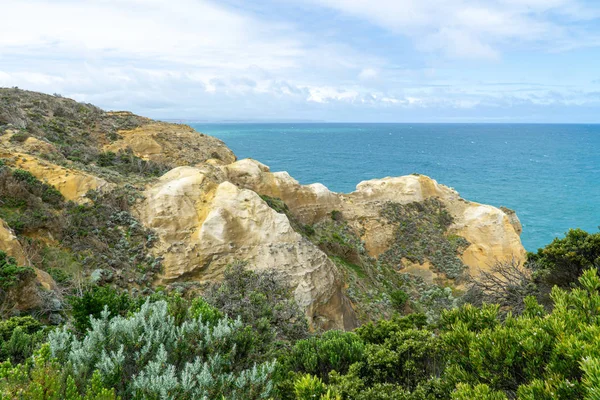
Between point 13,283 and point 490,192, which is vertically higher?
point 13,283

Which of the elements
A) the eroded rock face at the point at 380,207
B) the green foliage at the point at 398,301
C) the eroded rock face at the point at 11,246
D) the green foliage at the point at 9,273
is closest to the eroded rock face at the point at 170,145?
the eroded rock face at the point at 380,207

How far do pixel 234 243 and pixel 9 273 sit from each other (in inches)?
364

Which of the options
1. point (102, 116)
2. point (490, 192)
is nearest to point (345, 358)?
point (102, 116)

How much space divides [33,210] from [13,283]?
23.0ft

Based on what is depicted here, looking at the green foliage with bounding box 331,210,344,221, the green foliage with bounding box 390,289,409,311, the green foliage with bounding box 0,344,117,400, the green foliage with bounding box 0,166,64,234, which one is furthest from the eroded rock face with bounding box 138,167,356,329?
the green foliage with bounding box 331,210,344,221

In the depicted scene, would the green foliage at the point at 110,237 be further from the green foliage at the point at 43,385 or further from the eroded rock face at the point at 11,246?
the green foliage at the point at 43,385

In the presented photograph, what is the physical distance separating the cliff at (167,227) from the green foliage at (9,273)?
488 mm

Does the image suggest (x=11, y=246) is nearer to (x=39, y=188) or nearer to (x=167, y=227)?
(x=39, y=188)

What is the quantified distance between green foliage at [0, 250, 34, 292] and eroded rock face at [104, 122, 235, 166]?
2449cm

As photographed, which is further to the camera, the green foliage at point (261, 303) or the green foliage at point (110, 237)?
the green foliage at point (110, 237)

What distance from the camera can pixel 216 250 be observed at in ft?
58.4

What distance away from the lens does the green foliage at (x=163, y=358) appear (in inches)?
216

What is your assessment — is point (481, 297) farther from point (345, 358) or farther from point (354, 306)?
point (345, 358)

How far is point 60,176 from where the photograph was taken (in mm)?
18750
